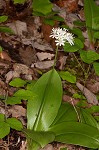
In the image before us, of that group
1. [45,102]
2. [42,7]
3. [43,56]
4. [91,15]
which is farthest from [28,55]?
[45,102]

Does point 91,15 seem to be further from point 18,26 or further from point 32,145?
point 32,145

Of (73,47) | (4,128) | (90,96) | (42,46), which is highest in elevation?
(73,47)

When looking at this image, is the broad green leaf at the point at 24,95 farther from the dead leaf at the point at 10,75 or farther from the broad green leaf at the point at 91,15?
the broad green leaf at the point at 91,15

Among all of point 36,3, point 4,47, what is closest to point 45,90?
point 4,47

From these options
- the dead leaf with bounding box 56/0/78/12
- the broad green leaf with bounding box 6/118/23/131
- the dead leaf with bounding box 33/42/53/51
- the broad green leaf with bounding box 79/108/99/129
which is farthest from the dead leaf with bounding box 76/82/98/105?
the dead leaf with bounding box 56/0/78/12

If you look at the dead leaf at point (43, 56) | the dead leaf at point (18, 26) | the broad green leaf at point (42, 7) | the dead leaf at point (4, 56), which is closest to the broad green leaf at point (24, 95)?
the dead leaf at point (4, 56)

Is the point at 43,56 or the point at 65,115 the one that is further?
the point at 43,56
